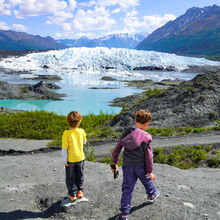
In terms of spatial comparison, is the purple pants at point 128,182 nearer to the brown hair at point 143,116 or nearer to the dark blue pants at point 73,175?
the brown hair at point 143,116

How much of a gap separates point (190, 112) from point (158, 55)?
6260 cm

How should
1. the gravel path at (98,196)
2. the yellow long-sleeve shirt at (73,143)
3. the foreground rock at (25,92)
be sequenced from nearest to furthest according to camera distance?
1. the gravel path at (98,196)
2. the yellow long-sleeve shirt at (73,143)
3. the foreground rock at (25,92)

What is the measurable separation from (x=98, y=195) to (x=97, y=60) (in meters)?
68.1

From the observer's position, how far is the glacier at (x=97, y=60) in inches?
2712

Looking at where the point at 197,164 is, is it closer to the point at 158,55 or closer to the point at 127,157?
the point at 127,157

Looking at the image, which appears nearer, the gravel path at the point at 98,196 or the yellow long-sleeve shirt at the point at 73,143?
the gravel path at the point at 98,196

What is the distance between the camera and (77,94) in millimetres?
34188

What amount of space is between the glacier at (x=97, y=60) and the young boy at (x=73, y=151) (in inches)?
2532

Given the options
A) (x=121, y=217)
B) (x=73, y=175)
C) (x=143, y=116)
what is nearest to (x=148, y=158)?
(x=143, y=116)

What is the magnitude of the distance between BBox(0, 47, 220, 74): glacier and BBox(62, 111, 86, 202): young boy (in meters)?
64.3

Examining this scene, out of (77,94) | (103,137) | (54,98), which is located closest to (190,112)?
(103,137)

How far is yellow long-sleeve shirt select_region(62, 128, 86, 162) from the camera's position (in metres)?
3.93

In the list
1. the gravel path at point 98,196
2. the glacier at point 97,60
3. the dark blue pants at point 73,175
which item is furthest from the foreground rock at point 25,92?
the glacier at point 97,60

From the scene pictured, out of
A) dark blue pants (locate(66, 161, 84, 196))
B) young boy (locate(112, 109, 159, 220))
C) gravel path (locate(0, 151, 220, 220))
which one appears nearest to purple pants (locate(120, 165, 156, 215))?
young boy (locate(112, 109, 159, 220))
